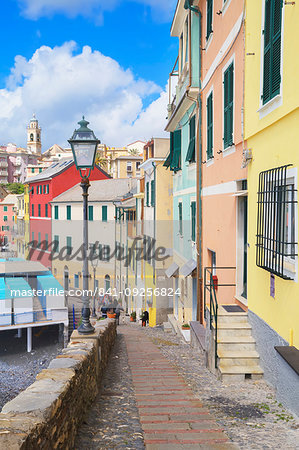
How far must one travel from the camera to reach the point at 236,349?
25.1 feet

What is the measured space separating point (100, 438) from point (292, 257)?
312 centimetres

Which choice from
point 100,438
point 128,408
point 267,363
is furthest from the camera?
point 267,363

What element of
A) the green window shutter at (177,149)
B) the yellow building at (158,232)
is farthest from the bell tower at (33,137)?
the green window shutter at (177,149)

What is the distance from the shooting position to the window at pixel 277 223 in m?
5.64

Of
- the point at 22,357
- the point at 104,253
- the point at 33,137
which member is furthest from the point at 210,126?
the point at 33,137

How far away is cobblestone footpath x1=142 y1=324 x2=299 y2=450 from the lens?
4.75m

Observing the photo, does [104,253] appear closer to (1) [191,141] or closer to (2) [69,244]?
(2) [69,244]

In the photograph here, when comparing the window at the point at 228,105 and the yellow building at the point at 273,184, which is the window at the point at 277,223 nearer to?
the yellow building at the point at 273,184

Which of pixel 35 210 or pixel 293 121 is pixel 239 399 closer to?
pixel 293 121

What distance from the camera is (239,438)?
4840 millimetres

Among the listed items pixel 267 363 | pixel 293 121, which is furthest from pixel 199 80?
pixel 267 363

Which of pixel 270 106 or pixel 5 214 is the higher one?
pixel 270 106

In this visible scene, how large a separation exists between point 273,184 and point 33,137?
137 meters

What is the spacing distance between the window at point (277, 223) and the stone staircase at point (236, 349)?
5.05ft
